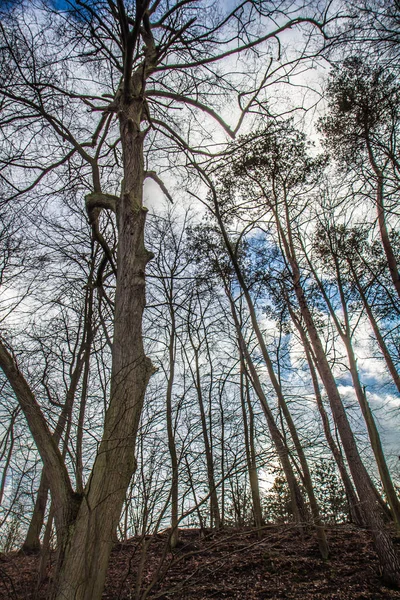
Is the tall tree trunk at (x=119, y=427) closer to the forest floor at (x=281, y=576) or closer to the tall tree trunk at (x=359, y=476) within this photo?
the forest floor at (x=281, y=576)

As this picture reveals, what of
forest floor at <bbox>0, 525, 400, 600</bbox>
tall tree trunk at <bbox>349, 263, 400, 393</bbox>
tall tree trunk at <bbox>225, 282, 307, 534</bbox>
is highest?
tall tree trunk at <bbox>349, 263, 400, 393</bbox>

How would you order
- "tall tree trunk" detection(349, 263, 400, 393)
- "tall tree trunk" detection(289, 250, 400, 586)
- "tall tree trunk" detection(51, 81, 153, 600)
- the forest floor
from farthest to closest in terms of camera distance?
"tall tree trunk" detection(349, 263, 400, 393)
"tall tree trunk" detection(289, 250, 400, 586)
the forest floor
"tall tree trunk" detection(51, 81, 153, 600)

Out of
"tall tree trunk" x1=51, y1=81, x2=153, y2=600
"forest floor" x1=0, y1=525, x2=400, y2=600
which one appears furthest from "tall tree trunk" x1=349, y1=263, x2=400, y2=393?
"tall tree trunk" x1=51, y1=81, x2=153, y2=600

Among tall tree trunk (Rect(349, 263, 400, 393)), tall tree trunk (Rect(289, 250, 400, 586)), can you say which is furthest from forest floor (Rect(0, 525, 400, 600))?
tall tree trunk (Rect(349, 263, 400, 393))

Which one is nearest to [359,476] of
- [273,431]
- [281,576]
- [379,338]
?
[281,576]

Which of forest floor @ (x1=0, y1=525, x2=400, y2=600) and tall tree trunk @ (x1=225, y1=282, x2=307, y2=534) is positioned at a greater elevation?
tall tree trunk @ (x1=225, y1=282, x2=307, y2=534)

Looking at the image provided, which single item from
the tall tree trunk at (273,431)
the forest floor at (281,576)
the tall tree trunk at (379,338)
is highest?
the tall tree trunk at (379,338)

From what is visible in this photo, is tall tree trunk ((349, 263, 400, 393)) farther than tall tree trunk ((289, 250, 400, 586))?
Yes

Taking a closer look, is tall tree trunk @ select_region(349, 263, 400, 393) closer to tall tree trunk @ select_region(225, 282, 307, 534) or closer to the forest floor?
the forest floor

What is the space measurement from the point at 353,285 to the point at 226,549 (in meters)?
7.42

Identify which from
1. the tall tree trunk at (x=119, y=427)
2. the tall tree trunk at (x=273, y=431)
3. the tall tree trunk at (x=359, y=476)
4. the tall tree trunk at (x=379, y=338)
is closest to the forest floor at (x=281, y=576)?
the tall tree trunk at (x=359, y=476)

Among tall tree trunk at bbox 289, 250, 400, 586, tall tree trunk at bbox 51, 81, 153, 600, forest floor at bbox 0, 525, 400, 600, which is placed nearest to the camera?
tall tree trunk at bbox 51, 81, 153, 600

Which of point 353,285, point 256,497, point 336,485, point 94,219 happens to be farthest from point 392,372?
point 94,219

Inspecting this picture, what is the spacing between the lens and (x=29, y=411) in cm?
204
